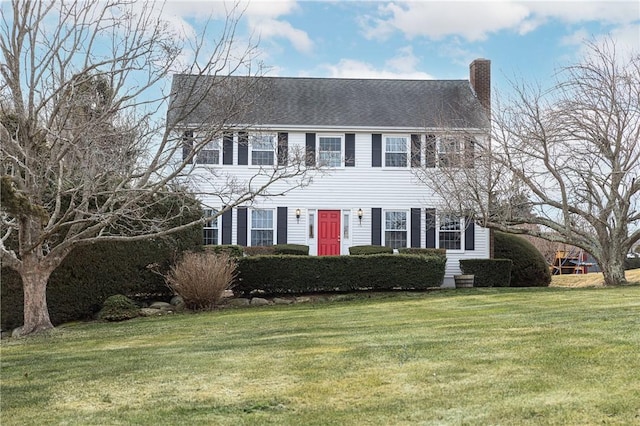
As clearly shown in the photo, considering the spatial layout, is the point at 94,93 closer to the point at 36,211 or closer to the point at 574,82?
the point at 36,211

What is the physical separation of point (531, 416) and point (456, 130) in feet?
48.1

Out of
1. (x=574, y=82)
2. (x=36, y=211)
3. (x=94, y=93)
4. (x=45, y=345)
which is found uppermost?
(x=574, y=82)

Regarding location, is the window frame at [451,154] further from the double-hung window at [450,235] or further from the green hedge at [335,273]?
the double-hung window at [450,235]

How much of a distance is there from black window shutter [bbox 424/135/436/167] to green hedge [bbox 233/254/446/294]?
11.7 feet

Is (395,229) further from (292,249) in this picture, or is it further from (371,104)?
(371,104)

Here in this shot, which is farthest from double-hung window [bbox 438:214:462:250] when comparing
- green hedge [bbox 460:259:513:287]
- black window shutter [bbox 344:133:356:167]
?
black window shutter [bbox 344:133:356:167]

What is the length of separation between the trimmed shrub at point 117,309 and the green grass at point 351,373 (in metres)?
3.23

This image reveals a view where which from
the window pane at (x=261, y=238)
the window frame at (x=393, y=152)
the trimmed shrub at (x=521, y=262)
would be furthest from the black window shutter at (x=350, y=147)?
the trimmed shrub at (x=521, y=262)

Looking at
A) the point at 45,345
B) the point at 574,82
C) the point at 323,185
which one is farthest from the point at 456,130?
the point at 45,345

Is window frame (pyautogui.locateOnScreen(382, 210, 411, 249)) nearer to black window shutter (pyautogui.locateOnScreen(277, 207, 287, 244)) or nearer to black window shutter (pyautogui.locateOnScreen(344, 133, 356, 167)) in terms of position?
black window shutter (pyautogui.locateOnScreen(344, 133, 356, 167))

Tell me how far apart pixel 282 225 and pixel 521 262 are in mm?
8353

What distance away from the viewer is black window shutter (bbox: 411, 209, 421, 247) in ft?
69.4

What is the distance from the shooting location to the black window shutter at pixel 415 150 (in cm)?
2031

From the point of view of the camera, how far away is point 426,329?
29.0 ft
